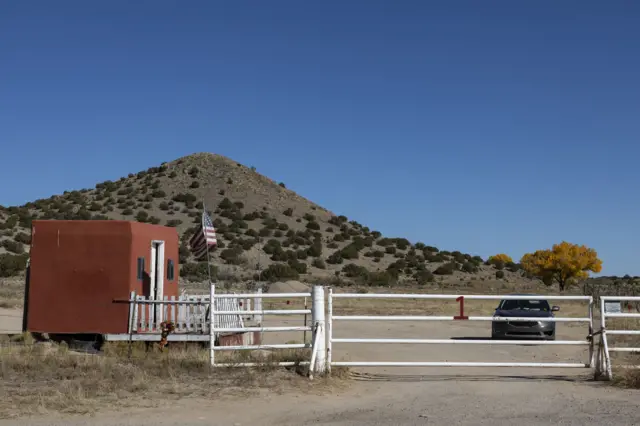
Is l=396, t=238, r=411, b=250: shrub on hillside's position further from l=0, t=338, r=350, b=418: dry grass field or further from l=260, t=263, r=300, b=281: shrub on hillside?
l=0, t=338, r=350, b=418: dry grass field

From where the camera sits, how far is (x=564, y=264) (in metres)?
98.9

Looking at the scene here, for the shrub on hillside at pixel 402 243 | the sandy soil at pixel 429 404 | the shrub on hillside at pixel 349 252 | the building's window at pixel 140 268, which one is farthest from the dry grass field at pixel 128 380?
the shrub on hillside at pixel 402 243

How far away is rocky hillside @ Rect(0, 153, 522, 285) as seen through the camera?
69.1m

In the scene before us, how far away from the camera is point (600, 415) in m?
10.8

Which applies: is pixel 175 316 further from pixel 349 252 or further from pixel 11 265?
pixel 349 252

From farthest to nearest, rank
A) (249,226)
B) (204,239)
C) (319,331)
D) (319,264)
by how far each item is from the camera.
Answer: (249,226) → (319,264) → (204,239) → (319,331)

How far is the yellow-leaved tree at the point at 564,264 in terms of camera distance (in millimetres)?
98625

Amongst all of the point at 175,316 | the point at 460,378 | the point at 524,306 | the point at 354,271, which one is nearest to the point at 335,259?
the point at 354,271

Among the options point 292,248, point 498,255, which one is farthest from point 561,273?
point 498,255

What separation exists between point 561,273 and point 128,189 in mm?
53559

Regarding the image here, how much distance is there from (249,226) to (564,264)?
4227 cm

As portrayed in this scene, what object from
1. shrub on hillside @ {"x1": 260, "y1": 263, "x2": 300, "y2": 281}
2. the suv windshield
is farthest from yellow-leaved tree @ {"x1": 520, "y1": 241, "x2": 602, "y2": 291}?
the suv windshield

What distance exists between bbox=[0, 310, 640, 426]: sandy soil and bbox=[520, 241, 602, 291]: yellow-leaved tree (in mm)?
85577

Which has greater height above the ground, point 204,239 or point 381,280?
point 204,239
